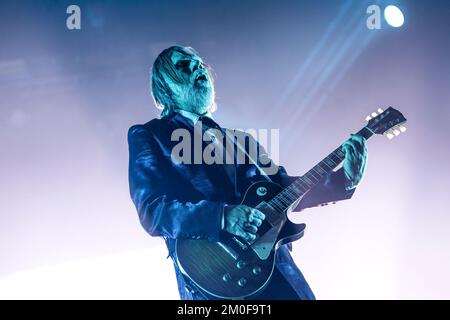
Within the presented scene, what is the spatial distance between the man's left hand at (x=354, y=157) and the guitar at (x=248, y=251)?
0.20 metres

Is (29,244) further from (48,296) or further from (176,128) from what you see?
(176,128)

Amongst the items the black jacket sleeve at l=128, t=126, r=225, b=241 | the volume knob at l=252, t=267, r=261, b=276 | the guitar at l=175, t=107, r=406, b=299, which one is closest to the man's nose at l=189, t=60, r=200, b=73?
the black jacket sleeve at l=128, t=126, r=225, b=241

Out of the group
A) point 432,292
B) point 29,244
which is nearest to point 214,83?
point 29,244

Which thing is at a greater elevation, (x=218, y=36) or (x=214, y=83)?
(x=218, y=36)

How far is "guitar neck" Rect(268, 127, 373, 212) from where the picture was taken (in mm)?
2209

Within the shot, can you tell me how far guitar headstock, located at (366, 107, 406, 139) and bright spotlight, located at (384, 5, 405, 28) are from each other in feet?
1.80

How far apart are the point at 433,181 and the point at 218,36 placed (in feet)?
4.05

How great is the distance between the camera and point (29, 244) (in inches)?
94.7

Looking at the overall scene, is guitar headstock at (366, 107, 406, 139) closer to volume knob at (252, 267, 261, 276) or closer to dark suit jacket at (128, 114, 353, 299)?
dark suit jacket at (128, 114, 353, 299)

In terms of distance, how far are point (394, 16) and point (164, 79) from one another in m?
1.19

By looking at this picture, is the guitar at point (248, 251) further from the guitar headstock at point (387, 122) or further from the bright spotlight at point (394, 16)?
the bright spotlight at point (394, 16)

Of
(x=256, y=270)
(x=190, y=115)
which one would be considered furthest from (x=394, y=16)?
(x=256, y=270)

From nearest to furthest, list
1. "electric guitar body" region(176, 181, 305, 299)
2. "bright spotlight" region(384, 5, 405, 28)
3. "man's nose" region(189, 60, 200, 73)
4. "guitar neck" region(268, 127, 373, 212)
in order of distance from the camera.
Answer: "electric guitar body" region(176, 181, 305, 299), "guitar neck" region(268, 127, 373, 212), "man's nose" region(189, 60, 200, 73), "bright spotlight" region(384, 5, 405, 28)
